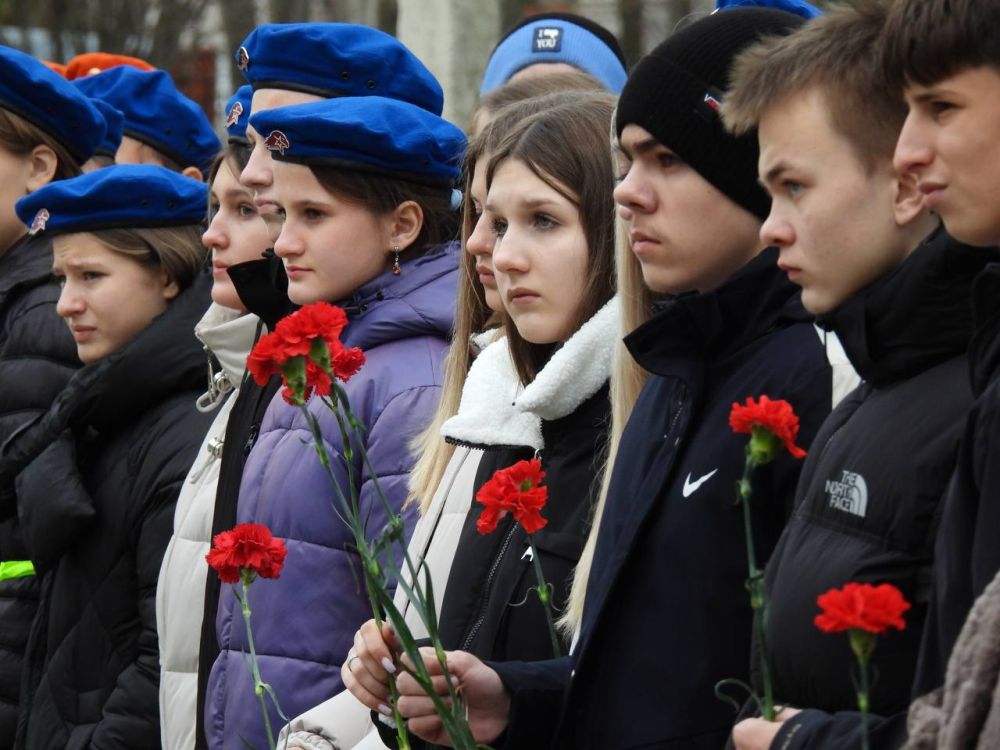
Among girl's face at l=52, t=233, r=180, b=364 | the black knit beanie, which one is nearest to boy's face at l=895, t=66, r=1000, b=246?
the black knit beanie

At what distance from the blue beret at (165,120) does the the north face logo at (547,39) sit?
170 cm

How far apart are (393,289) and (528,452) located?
2.95 feet

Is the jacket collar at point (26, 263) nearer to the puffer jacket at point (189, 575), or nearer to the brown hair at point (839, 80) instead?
the puffer jacket at point (189, 575)

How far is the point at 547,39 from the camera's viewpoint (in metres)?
6.00

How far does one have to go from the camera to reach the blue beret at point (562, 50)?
584 cm

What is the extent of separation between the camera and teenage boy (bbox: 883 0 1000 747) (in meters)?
2.03

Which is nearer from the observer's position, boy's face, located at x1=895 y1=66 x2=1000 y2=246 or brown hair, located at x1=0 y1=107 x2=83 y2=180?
boy's face, located at x1=895 y1=66 x2=1000 y2=246

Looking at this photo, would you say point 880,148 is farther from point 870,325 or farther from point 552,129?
point 552,129

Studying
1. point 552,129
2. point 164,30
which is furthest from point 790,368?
point 164,30

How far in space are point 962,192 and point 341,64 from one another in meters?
2.64

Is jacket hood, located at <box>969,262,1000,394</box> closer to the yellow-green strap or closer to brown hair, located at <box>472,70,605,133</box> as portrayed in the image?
brown hair, located at <box>472,70,605,133</box>

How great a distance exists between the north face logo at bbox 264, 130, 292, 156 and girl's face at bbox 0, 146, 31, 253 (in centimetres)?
207

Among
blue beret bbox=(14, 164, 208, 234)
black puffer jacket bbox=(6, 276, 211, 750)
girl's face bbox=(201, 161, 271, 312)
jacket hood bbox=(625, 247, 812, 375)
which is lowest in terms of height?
black puffer jacket bbox=(6, 276, 211, 750)

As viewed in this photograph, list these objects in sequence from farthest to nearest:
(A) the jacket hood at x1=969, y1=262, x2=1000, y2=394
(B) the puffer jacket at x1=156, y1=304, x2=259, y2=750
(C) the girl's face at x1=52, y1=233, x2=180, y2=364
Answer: (C) the girl's face at x1=52, y1=233, x2=180, y2=364 → (B) the puffer jacket at x1=156, y1=304, x2=259, y2=750 → (A) the jacket hood at x1=969, y1=262, x2=1000, y2=394
